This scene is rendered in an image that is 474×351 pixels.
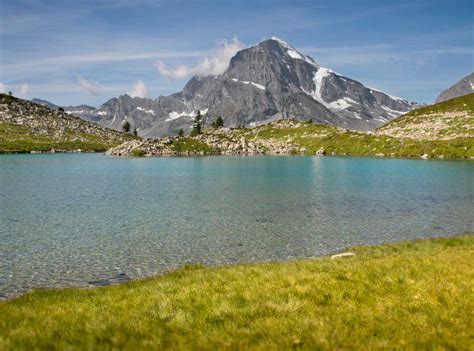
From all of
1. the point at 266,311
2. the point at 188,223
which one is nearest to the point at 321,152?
the point at 188,223

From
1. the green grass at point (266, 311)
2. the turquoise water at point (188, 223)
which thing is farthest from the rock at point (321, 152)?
the green grass at point (266, 311)

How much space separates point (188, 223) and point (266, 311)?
25216 mm

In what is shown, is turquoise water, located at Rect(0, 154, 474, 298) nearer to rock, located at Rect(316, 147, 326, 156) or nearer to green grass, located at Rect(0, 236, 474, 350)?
green grass, located at Rect(0, 236, 474, 350)

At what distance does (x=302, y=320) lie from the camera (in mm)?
15047

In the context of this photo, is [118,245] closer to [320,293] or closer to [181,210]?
[181,210]

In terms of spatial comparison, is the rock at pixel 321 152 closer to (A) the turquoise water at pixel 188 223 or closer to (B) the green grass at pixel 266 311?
(A) the turquoise water at pixel 188 223

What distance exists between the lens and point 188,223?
40531 mm

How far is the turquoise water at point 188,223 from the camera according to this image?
91.7 feet

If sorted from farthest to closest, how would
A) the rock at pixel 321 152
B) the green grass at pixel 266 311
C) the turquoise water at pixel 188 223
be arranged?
the rock at pixel 321 152 < the turquoise water at pixel 188 223 < the green grass at pixel 266 311

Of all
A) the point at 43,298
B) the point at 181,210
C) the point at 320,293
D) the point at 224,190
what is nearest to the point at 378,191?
the point at 224,190

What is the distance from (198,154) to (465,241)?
169889mm

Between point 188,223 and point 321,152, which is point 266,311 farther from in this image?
point 321,152

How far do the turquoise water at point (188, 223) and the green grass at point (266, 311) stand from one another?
6788mm

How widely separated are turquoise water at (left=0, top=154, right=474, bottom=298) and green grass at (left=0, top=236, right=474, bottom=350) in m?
6.79
